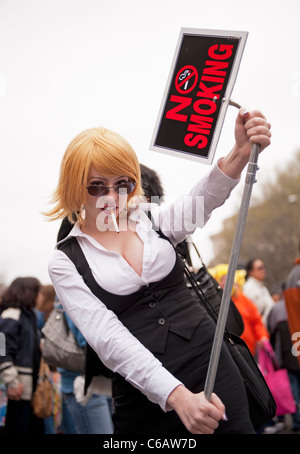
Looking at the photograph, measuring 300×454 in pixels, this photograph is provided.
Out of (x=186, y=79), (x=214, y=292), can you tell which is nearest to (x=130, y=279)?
(x=186, y=79)

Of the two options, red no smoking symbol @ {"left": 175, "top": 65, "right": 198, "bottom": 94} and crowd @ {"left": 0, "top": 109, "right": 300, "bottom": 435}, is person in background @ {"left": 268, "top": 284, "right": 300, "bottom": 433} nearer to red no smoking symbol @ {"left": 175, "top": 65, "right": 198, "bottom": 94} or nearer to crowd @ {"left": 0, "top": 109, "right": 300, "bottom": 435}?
crowd @ {"left": 0, "top": 109, "right": 300, "bottom": 435}

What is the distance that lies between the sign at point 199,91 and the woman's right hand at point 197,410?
78cm

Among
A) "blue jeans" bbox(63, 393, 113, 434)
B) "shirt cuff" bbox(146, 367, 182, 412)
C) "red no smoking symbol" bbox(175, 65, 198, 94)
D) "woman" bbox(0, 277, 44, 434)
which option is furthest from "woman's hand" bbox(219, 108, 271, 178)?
"woman" bbox(0, 277, 44, 434)

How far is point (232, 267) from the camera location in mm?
1714

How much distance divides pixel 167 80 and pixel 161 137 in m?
0.20

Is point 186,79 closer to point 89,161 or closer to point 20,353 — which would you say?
point 89,161

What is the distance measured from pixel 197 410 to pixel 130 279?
1.64ft

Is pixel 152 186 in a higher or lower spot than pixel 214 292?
higher

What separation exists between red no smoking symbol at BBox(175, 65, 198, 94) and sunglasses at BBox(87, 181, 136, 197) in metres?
0.38

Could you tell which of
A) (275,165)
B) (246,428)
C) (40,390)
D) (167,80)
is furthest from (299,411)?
(275,165)

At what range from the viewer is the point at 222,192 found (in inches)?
80.7

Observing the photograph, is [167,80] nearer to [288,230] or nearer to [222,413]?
[222,413]

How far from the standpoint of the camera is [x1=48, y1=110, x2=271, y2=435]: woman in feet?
6.40

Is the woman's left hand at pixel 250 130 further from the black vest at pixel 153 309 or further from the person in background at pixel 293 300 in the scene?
the person in background at pixel 293 300
